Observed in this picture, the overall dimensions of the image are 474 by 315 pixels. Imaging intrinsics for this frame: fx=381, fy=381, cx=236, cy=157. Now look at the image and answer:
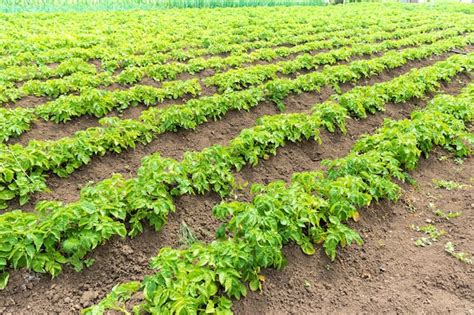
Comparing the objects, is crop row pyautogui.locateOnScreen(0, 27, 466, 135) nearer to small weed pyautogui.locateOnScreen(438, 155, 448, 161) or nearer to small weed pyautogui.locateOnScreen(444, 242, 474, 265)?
small weed pyautogui.locateOnScreen(438, 155, 448, 161)

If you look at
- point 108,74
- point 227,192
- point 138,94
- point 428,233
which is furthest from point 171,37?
point 428,233

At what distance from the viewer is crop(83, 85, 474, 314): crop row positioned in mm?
3229

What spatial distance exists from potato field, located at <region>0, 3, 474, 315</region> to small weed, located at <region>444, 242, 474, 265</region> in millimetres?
21

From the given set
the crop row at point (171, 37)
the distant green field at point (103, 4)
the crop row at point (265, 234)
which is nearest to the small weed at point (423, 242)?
the crop row at point (265, 234)

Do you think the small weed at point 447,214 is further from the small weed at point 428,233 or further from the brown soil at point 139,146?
the brown soil at point 139,146

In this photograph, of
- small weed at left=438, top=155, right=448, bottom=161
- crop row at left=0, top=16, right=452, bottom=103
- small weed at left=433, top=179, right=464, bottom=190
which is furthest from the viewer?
crop row at left=0, top=16, right=452, bottom=103

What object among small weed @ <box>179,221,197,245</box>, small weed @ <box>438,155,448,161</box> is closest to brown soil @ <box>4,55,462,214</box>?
small weed @ <box>179,221,197,245</box>

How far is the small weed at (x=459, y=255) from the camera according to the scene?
14.6ft

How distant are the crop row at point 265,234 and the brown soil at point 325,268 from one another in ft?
0.74

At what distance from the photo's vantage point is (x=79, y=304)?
3.72 metres

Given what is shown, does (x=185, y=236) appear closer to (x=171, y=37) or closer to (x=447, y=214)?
(x=447, y=214)

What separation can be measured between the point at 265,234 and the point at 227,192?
1870mm

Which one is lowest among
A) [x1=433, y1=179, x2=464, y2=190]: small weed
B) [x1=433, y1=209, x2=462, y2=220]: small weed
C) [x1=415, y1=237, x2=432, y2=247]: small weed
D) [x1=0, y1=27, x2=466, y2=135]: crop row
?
[x1=415, y1=237, x2=432, y2=247]: small weed

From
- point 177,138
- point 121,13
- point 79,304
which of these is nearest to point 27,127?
point 177,138
